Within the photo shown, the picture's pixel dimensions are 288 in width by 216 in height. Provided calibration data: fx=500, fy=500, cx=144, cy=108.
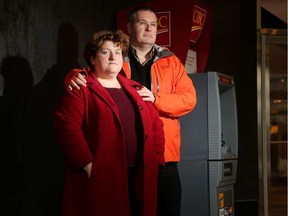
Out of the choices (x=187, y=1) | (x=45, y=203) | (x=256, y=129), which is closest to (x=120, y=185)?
(x=45, y=203)

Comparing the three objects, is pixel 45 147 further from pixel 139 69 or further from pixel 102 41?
pixel 102 41

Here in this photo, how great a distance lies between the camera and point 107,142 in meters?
2.51

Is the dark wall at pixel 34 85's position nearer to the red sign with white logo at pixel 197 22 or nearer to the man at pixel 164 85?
the man at pixel 164 85

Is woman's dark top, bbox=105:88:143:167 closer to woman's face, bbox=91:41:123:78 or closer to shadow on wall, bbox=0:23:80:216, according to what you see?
woman's face, bbox=91:41:123:78

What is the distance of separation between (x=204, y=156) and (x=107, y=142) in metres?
1.14

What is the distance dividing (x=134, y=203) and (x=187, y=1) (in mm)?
1931

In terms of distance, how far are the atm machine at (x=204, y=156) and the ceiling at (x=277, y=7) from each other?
94.5 inches

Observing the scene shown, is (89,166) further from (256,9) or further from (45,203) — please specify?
(256,9)

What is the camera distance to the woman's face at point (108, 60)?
2.64 m

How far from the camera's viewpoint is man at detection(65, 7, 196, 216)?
9.48 feet

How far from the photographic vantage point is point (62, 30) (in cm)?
351

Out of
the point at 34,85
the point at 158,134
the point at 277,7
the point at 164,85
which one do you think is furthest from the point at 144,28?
the point at 277,7

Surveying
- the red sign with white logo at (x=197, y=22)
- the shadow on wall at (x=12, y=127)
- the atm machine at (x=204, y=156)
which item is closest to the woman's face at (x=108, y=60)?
the shadow on wall at (x=12, y=127)

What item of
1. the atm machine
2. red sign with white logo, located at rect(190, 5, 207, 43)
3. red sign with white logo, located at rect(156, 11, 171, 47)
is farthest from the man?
red sign with white logo, located at rect(190, 5, 207, 43)
